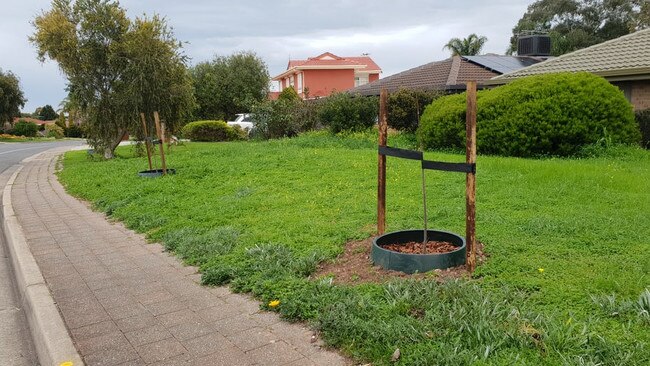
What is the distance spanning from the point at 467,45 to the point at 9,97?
41629 millimetres

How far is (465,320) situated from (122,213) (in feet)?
20.8

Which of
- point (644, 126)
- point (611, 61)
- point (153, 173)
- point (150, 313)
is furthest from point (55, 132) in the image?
point (150, 313)

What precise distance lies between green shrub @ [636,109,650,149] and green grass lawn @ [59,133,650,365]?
299 centimetres

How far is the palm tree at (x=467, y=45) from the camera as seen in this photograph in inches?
1649

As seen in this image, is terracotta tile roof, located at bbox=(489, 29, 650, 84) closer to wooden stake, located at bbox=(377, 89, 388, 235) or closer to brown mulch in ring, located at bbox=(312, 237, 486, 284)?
wooden stake, located at bbox=(377, 89, 388, 235)

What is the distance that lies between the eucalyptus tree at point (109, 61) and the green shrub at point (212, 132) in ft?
35.4

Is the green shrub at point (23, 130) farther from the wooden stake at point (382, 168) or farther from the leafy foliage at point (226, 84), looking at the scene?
the wooden stake at point (382, 168)

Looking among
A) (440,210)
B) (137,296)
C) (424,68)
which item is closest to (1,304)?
(137,296)

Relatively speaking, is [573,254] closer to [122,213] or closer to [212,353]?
[212,353]

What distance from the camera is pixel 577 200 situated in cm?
688

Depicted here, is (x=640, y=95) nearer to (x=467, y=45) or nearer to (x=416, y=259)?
(x=416, y=259)

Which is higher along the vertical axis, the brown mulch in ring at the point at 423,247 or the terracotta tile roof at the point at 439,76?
the terracotta tile roof at the point at 439,76

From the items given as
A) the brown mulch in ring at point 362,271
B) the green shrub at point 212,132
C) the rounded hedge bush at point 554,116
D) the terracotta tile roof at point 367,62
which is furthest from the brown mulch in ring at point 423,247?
the terracotta tile roof at point 367,62

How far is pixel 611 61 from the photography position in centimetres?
1587
